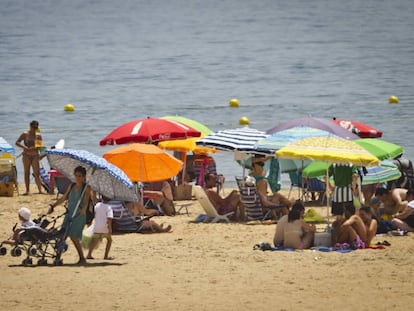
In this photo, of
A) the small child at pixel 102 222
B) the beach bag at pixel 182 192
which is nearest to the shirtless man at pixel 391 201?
the small child at pixel 102 222

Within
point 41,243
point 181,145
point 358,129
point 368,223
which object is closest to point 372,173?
point 358,129

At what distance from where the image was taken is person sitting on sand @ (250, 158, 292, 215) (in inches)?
632

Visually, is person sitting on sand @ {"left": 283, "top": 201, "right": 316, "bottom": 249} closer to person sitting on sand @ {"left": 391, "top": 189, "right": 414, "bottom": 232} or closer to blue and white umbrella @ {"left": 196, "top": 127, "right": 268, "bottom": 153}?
person sitting on sand @ {"left": 391, "top": 189, "right": 414, "bottom": 232}

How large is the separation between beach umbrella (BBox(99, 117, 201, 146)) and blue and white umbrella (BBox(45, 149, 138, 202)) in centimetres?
448

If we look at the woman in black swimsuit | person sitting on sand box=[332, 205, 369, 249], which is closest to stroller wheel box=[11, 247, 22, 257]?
person sitting on sand box=[332, 205, 369, 249]

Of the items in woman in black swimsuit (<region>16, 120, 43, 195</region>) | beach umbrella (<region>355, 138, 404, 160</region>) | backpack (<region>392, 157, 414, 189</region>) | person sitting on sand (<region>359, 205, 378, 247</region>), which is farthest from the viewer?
woman in black swimsuit (<region>16, 120, 43, 195</region>)

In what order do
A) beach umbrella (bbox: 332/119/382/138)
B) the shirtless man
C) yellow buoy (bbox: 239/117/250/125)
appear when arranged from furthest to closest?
yellow buoy (bbox: 239/117/250/125) → beach umbrella (bbox: 332/119/382/138) → the shirtless man

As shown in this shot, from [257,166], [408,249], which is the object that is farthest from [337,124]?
[408,249]

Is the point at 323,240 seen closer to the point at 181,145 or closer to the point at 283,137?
the point at 283,137

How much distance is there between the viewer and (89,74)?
5097 cm

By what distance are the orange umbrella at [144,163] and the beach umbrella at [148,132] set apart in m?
1.43

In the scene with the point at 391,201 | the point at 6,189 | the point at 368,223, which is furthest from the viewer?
the point at 6,189

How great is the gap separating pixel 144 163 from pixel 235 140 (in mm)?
1366

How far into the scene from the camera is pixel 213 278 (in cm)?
1184
